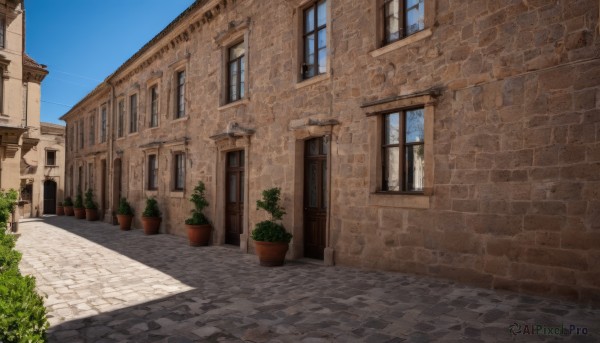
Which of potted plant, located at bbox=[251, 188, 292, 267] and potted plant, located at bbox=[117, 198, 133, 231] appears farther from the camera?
potted plant, located at bbox=[117, 198, 133, 231]

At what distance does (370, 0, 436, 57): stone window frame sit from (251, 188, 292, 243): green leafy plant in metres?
3.53

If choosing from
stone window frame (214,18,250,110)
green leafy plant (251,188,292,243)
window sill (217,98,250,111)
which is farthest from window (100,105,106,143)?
green leafy plant (251,188,292,243)

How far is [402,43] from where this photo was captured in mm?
6203

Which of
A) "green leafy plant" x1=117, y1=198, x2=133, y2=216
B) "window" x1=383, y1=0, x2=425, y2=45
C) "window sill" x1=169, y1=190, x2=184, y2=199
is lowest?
"green leafy plant" x1=117, y1=198, x2=133, y2=216

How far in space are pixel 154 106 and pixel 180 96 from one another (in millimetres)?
2086

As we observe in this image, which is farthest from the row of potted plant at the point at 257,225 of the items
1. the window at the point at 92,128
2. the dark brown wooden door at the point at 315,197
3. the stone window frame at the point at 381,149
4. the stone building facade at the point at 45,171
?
the stone building facade at the point at 45,171

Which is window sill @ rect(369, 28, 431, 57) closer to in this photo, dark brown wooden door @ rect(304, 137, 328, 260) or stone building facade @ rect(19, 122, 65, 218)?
dark brown wooden door @ rect(304, 137, 328, 260)

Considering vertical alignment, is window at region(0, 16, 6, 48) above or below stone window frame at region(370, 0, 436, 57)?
above

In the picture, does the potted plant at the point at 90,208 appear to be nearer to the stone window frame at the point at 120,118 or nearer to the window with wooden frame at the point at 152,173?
the stone window frame at the point at 120,118

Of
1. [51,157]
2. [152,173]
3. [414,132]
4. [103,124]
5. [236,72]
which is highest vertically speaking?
[236,72]

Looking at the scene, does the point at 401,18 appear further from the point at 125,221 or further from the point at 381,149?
the point at 125,221

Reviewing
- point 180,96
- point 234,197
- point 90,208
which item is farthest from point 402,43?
point 90,208

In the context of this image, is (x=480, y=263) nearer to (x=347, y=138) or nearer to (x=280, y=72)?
(x=347, y=138)

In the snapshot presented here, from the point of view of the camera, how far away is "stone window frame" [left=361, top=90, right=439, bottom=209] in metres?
5.85
